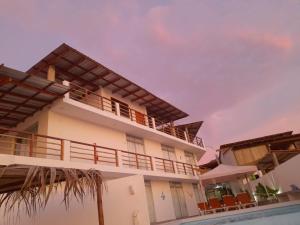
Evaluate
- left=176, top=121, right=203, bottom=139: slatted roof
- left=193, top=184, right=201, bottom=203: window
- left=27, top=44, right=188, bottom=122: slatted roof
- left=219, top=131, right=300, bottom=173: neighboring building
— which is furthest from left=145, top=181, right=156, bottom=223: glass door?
left=219, top=131, right=300, bottom=173: neighboring building

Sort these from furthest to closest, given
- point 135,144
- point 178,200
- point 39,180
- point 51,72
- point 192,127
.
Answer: point 192,127, point 178,200, point 135,144, point 51,72, point 39,180

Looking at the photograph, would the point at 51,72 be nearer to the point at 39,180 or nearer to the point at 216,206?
the point at 39,180

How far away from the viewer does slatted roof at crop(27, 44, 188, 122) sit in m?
12.9

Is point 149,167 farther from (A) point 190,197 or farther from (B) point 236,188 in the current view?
(B) point 236,188

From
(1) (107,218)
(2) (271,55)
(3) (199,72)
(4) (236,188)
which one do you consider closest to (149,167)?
(1) (107,218)

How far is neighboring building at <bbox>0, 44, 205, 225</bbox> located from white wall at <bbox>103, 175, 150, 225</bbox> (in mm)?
39

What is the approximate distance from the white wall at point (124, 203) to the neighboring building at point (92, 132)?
0.04 metres

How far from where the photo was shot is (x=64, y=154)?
1029cm

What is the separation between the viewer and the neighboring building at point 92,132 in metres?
10.4

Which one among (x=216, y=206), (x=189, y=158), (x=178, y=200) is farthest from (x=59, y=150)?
(x=189, y=158)

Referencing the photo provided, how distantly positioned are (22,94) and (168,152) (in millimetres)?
12896

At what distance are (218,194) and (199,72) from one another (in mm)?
16014

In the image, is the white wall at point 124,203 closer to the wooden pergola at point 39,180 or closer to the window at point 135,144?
the wooden pergola at point 39,180

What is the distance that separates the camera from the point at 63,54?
41.5 ft
